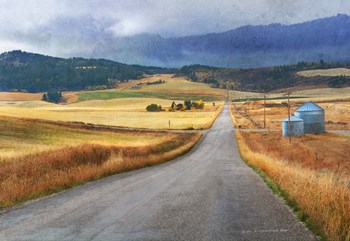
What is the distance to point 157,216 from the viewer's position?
11.8 m

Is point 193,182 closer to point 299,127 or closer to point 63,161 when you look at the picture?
point 63,161

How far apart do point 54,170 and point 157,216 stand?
1098 cm

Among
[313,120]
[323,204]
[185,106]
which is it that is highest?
[185,106]

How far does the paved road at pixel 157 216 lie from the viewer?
9.86 meters

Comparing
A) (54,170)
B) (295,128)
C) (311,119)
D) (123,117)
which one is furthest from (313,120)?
(54,170)

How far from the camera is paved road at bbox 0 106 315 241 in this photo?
388 inches

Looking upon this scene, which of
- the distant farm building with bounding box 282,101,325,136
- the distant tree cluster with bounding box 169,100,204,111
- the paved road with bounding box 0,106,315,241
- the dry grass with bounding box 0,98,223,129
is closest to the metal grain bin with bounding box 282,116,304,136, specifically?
the distant farm building with bounding box 282,101,325,136

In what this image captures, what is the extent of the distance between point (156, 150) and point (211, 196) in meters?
26.4

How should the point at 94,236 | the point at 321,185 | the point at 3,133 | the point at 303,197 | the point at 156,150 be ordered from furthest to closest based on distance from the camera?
the point at 3,133 → the point at 156,150 → the point at 321,185 → the point at 303,197 → the point at 94,236

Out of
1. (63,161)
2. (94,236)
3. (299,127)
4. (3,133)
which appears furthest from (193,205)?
(299,127)

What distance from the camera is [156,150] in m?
41.6

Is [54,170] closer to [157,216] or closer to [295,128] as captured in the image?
[157,216]

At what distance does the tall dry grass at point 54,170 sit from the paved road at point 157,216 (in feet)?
3.56

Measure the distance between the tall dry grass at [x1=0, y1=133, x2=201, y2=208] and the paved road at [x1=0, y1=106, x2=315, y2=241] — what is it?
109 cm
